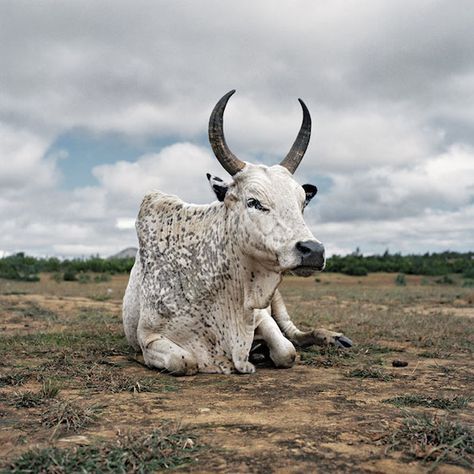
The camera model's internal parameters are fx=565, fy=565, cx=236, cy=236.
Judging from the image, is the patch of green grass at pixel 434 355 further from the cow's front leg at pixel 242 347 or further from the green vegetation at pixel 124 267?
the green vegetation at pixel 124 267

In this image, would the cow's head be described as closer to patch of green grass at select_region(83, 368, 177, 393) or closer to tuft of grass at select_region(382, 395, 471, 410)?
tuft of grass at select_region(382, 395, 471, 410)

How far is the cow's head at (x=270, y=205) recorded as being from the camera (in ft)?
13.1

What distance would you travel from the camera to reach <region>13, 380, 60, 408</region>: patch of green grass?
137 inches

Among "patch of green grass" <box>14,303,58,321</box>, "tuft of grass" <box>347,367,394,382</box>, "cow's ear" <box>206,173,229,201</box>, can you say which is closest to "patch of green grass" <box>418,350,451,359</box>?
"tuft of grass" <box>347,367,394,382</box>

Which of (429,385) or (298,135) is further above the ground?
(298,135)

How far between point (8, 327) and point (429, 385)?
577 centimetres

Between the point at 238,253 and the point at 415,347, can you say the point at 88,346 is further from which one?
the point at 415,347

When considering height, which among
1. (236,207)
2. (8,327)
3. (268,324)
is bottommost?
(8,327)

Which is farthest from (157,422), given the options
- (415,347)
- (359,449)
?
(415,347)

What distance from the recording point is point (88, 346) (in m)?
5.91

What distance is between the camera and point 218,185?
4.62m

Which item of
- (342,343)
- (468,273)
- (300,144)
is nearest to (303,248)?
(300,144)

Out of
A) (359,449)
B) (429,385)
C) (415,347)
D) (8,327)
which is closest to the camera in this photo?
(359,449)

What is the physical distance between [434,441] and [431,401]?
0.99m
